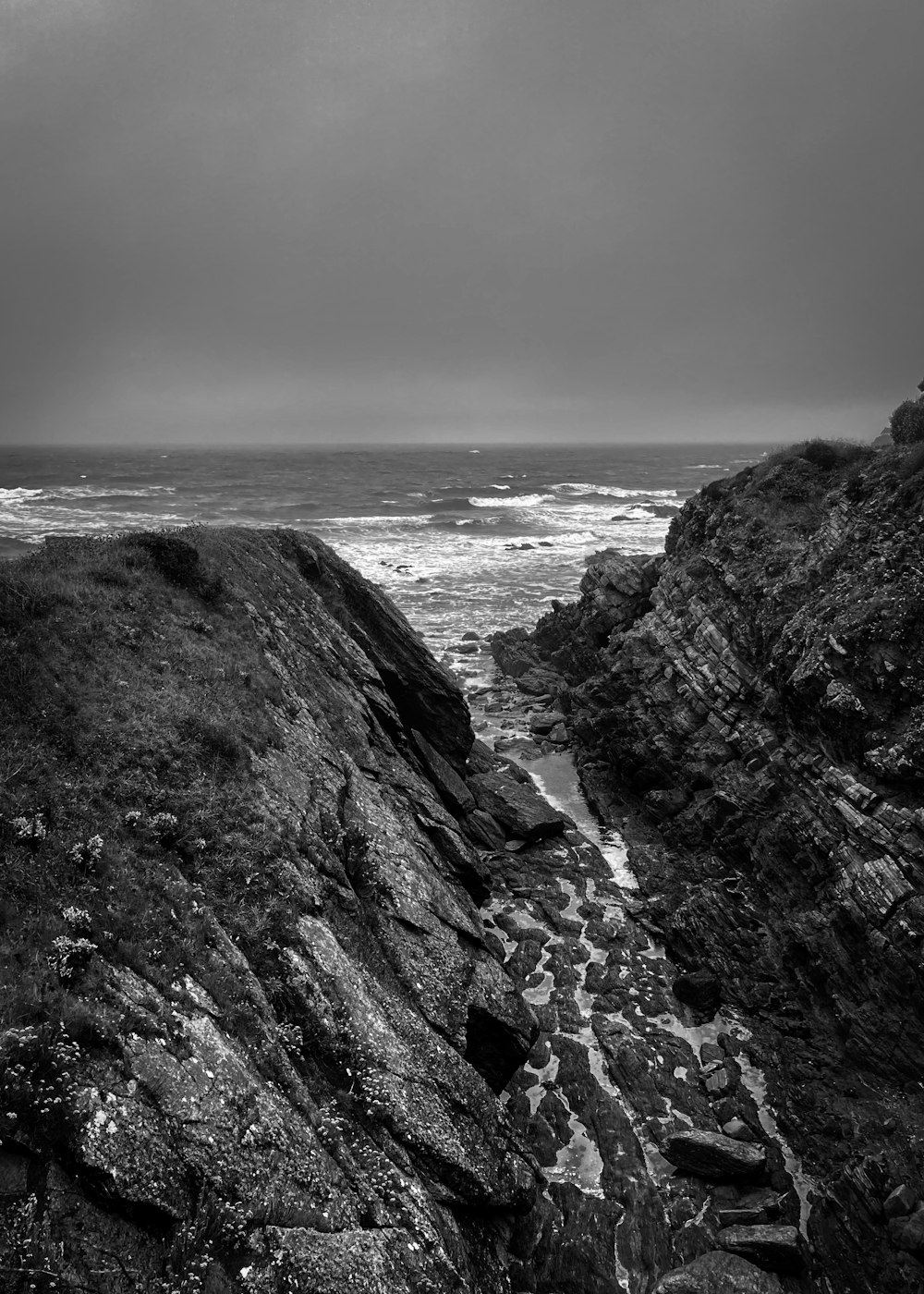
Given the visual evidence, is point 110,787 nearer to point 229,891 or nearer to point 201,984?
point 229,891

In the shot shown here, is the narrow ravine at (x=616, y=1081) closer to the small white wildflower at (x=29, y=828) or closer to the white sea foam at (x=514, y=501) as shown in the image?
the small white wildflower at (x=29, y=828)

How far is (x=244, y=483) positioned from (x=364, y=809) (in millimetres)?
120128

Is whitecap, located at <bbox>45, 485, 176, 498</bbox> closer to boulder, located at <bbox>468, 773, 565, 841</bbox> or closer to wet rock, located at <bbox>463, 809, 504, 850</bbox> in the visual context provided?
boulder, located at <bbox>468, 773, 565, 841</bbox>

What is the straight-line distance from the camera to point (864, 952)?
15.5 meters

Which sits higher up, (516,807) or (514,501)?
(514,501)

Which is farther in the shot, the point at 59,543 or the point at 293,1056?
the point at 59,543

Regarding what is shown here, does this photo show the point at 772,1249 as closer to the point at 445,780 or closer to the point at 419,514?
the point at 445,780

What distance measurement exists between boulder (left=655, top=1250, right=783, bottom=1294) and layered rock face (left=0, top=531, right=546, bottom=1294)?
2584 mm

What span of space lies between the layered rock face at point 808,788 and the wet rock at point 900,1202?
0.48 feet

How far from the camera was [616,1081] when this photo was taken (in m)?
15.0

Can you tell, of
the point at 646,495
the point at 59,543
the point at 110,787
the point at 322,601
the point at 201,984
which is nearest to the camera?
the point at 201,984

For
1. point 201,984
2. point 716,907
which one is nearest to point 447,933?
point 201,984

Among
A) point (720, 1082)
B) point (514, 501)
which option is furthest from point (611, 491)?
point (720, 1082)

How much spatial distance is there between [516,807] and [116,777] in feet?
48.9
